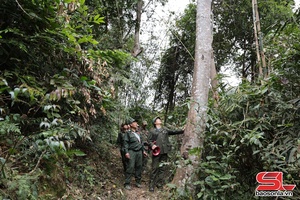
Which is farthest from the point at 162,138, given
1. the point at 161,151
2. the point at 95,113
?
the point at 95,113

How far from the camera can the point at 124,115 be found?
22.4 ft

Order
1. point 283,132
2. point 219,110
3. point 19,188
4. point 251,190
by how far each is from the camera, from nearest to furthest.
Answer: point 19,188 < point 283,132 < point 251,190 < point 219,110

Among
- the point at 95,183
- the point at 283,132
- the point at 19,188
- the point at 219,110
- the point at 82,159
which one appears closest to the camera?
the point at 19,188

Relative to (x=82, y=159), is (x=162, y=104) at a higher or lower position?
higher

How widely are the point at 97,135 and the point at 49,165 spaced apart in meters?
3.32

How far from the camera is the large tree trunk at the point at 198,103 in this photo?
3912 mm

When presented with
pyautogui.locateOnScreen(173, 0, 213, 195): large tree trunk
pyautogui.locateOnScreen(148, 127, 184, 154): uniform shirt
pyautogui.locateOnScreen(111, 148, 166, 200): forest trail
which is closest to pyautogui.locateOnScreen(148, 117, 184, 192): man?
pyautogui.locateOnScreen(148, 127, 184, 154): uniform shirt

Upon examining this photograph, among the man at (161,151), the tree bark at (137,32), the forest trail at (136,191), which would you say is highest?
the tree bark at (137,32)

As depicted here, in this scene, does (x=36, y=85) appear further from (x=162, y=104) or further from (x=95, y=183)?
(x=162, y=104)

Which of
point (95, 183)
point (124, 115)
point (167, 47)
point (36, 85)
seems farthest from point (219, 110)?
point (167, 47)

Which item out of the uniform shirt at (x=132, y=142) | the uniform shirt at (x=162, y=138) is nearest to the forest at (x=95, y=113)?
the uniform shirt at (x=132, y=142)

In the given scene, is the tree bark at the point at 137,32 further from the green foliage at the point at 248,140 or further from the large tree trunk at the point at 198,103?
the green foliage at the point at 248,140

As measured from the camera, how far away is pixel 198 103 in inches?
154

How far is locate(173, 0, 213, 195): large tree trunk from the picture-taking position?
3.91m
